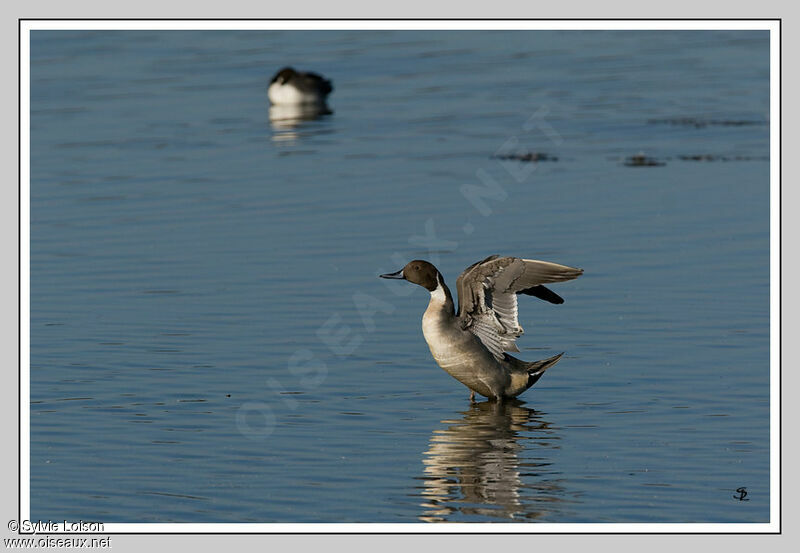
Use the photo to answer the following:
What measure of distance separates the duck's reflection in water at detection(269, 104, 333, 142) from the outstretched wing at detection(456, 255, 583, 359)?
12347 mm

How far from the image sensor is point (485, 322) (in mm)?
11977

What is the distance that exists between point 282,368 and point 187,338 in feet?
4.20

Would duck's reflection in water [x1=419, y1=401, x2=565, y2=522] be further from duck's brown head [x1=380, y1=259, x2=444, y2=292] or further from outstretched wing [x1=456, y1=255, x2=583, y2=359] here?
duck's brown head [x1=380, y1=259, x2=444, y2=292]

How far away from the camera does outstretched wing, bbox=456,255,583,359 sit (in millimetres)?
11703

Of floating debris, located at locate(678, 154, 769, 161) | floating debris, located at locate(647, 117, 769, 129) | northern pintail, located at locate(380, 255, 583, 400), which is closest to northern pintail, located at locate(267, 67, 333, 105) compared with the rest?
floating debris, located at locate(647, 117, 769, 129)

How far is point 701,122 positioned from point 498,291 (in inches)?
503

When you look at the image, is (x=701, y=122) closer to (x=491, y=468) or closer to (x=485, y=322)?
(x=485, y=322)

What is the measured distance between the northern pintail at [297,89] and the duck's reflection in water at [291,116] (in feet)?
0.41

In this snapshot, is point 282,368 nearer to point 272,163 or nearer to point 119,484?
point 119,484

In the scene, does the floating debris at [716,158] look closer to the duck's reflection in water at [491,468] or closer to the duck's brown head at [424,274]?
the duck's brown head at [424,274]

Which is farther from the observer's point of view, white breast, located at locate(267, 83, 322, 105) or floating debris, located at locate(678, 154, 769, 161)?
white breast, located at locate(267, 83, 322, 105)

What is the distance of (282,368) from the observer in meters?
12.5

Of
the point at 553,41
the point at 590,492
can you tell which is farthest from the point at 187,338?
the point at 553,41

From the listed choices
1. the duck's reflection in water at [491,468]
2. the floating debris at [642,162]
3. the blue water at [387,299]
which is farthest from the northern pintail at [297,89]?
the duck's reflection in water at [491,468]
